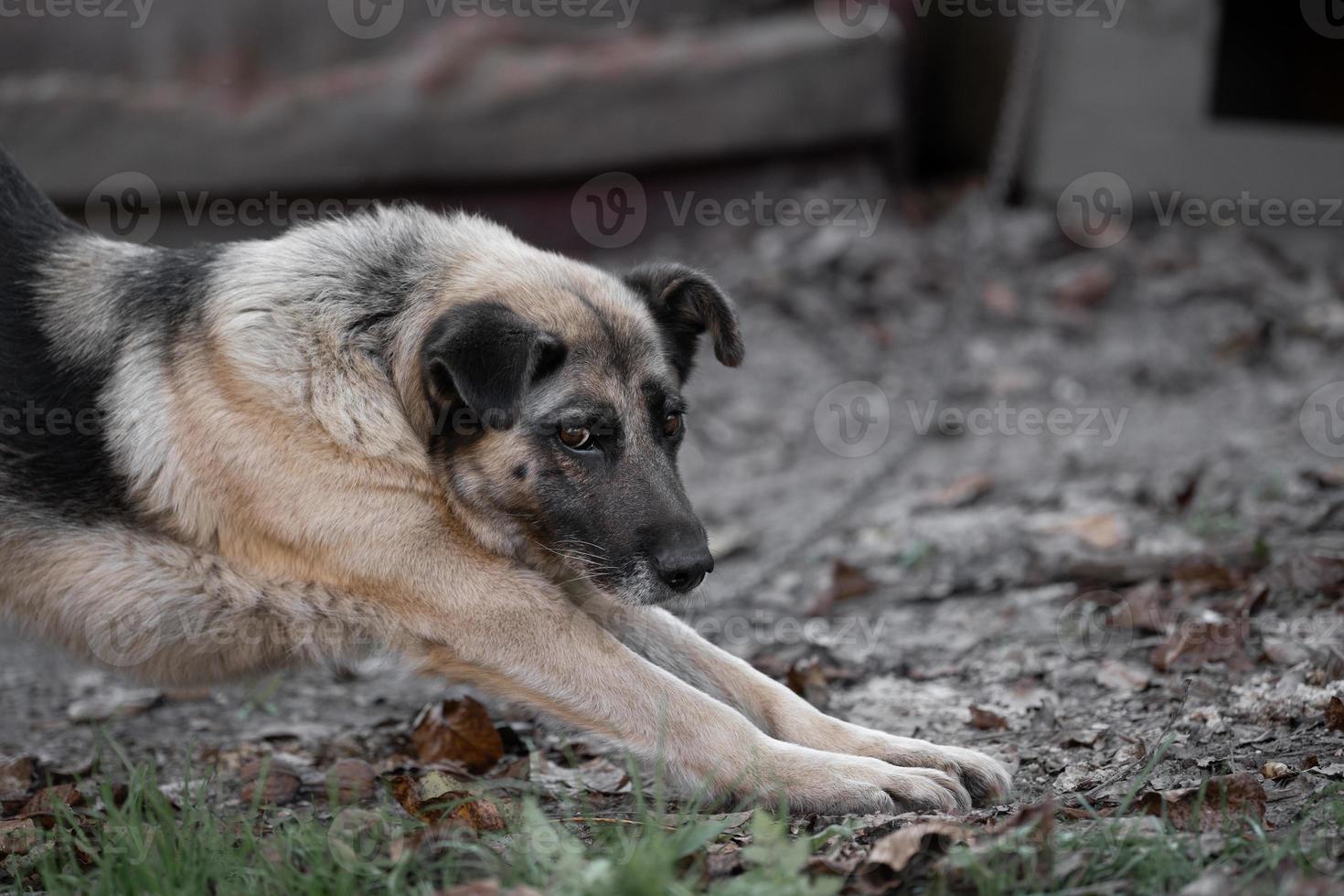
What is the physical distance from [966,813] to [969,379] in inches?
186

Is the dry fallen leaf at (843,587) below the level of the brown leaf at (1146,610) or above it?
below

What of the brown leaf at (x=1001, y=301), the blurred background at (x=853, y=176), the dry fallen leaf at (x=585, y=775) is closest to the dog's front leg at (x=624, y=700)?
the dry fallen leaf at (x=585, y=775)

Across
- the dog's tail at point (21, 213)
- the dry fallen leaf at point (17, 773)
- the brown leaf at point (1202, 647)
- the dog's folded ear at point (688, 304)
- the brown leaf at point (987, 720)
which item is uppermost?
the dog's tail at point (21, 213)

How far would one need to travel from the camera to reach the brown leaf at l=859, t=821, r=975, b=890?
103 inches

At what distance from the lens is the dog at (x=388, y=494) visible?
340 cm

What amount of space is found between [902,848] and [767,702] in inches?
40.3

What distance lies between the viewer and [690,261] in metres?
8.85

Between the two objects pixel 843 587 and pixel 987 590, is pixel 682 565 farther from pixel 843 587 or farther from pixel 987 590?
pixel 987 590

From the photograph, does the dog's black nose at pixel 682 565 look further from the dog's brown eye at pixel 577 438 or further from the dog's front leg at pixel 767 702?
the dog's brown eye at pixel 577 438

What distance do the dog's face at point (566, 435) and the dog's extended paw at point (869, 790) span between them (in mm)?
629

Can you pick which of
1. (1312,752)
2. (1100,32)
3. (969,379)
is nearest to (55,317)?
(1312,752)

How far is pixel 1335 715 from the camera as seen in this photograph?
3.33 metres

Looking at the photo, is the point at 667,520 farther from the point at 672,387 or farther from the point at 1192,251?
the point at 1192,251

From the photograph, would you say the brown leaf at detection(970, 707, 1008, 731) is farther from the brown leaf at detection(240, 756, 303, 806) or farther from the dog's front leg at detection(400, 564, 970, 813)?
the brown leaf at detection(240, 756, 303, 806)
